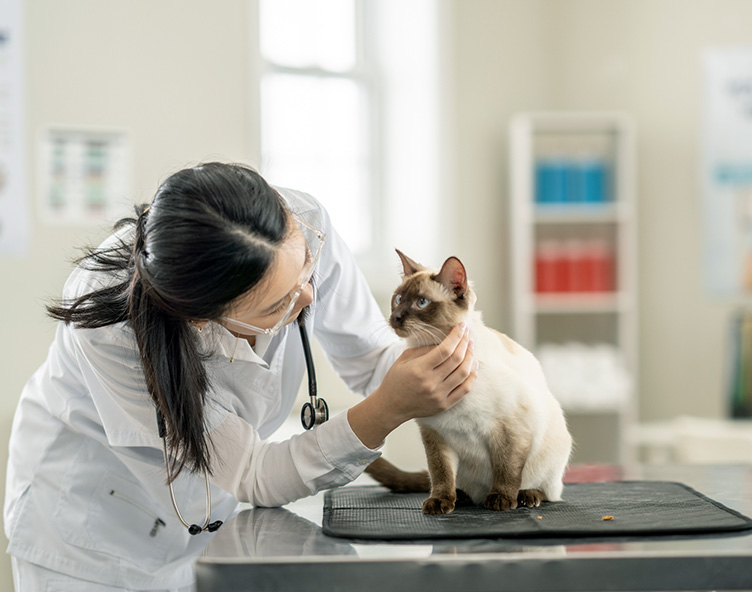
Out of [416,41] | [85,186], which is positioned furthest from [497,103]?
[85,186]

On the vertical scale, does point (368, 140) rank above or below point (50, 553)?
above

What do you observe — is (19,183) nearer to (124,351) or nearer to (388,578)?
(124,351)

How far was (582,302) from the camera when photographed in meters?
3.79

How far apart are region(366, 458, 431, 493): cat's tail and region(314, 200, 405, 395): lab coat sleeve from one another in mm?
186

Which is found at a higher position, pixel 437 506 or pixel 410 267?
pixel 410 267

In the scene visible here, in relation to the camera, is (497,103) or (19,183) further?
(497,103)

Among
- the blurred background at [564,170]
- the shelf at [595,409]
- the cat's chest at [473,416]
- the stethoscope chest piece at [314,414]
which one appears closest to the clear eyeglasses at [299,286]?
the stethoscope chest piece at [314,414]

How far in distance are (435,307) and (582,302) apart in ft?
9.32

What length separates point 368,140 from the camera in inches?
161

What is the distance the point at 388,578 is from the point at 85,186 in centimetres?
231

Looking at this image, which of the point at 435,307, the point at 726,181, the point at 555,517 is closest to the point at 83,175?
the point at 435,307

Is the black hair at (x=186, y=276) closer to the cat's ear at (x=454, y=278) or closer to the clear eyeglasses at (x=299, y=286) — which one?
the clear eyeglasses at (x=299, y=286)

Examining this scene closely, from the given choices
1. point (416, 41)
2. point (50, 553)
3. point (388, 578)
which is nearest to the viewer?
point (388, 578)

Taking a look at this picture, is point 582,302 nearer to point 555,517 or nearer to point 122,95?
point 122,95
